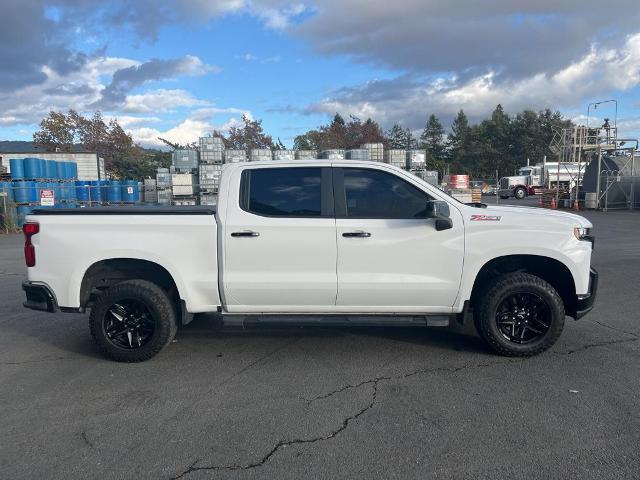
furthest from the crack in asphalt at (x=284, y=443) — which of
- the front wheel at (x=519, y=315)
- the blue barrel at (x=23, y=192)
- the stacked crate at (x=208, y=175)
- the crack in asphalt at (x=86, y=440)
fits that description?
the blue barrel at (x=23, y=192)

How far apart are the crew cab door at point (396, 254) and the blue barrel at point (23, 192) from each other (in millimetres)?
20427

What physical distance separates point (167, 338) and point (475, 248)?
3.06 metres

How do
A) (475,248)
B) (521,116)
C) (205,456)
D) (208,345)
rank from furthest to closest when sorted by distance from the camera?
(521,116)
(208,345)
(475,248)
(205,456)

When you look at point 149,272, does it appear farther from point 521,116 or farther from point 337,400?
point 521,116

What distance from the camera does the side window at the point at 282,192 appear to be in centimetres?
484

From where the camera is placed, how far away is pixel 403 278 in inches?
187

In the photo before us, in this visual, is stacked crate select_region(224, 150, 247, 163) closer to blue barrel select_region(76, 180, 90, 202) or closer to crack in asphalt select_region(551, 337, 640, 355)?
blue barrel select_region(76, 180, 90, 202)

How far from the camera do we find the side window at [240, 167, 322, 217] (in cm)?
484

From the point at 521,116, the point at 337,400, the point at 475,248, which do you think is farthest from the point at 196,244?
the point at 521,116

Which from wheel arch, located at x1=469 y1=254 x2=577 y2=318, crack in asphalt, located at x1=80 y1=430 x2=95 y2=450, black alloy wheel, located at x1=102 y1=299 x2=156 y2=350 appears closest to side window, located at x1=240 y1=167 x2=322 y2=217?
black alloy wheel, located at x1=102 y1=299 x2=156 y2=350

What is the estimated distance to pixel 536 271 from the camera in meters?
5.18

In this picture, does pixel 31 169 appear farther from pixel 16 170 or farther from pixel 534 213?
pixel 534 213

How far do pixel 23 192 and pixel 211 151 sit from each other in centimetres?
787

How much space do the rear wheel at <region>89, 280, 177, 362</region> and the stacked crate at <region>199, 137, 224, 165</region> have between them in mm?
17618
